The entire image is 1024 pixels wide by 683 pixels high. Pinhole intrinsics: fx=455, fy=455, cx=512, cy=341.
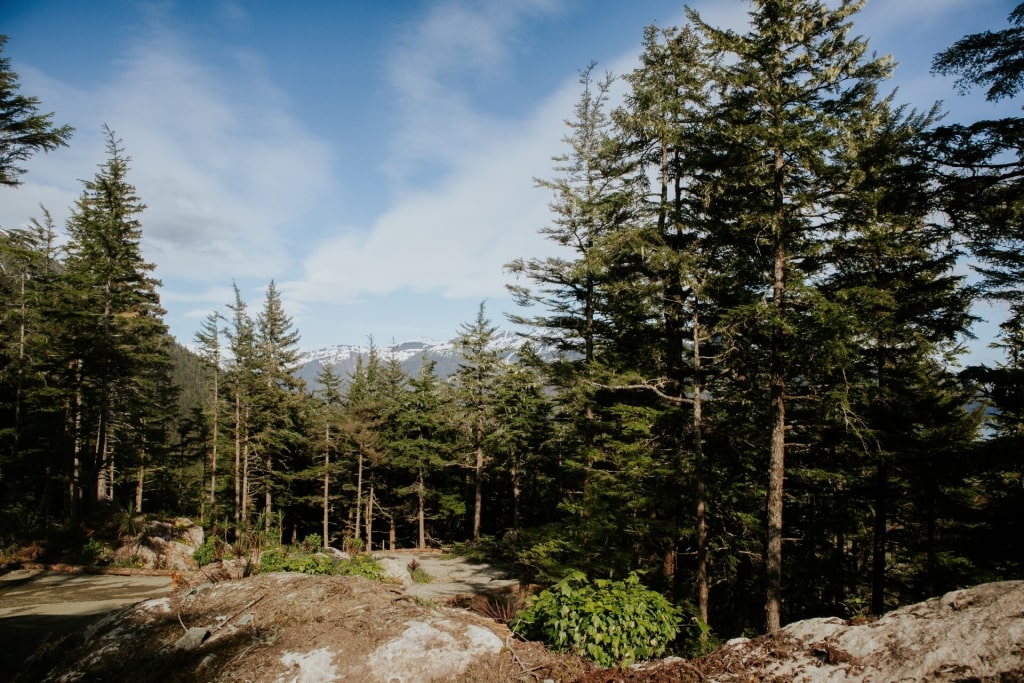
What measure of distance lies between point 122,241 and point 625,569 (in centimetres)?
2580

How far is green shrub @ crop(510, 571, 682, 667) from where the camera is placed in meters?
4.64

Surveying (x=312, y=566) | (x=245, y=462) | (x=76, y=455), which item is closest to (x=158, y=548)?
(x=76, y=455)

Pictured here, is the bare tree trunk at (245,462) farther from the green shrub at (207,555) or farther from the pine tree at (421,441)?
the green shrub at (207,555)

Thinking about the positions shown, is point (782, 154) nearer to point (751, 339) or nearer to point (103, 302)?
point (751, 339)

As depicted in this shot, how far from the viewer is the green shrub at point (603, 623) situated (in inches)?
183

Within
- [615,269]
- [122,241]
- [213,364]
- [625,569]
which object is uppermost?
[122,241]

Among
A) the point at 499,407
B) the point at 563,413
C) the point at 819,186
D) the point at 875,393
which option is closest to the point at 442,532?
the point at 499,407

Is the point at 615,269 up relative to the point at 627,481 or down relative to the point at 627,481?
up

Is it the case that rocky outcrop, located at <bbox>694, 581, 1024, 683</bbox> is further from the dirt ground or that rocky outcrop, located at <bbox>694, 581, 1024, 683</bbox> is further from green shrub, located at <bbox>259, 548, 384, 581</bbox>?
the dirt ground

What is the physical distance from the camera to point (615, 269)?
14.6 m

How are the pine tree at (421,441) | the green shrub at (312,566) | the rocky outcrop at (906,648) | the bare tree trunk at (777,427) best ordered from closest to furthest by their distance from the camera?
1. the rocky outcrop at (906,648)
2. the green shrub at (312,566)
3. the bare tree trunk at (777,427)
4. the pine tree at (421,441)

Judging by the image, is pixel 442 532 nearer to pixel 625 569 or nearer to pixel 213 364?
pixel 213 364

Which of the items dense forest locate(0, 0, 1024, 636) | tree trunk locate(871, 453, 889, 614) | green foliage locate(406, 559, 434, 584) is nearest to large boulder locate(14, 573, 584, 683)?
dense forest locate(0, 0, 1024, 636)

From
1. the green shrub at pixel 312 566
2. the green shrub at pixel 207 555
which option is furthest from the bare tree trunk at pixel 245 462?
the green shrub at pixel 312 566
